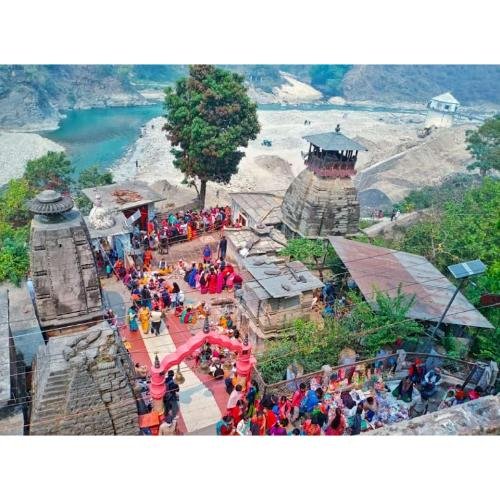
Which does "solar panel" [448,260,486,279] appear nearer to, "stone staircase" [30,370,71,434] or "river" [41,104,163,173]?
"stone staircase" [30,370,71,434]

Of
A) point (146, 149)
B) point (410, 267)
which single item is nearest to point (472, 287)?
point (410, 267)

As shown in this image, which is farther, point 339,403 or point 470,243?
point 470,243

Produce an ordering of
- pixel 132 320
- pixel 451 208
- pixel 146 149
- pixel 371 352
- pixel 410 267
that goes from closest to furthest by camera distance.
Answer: pixel 371 352, pixel 132 320, pixel 410 267, pixel 451 208, pixel 146 149

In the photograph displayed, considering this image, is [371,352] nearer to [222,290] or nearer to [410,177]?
[222,290]

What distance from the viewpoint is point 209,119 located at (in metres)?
25.4

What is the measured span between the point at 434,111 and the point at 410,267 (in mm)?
52953

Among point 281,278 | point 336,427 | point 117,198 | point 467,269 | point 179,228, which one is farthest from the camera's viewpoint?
point 179,228

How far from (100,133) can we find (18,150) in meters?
12.6

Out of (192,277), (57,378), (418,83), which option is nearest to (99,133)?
(192,277)

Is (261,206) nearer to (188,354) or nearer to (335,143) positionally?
(335,143)

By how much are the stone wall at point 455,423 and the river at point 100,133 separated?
135 ft

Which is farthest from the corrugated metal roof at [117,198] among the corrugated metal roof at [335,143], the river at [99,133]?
the river at [99,133]

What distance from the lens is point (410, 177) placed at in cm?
4672

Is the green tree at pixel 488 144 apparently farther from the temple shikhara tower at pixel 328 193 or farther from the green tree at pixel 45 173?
the green tree at pixel 45 173
